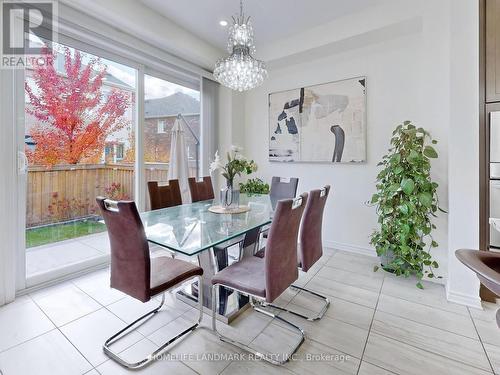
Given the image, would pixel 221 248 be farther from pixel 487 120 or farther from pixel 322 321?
pixel 487 120

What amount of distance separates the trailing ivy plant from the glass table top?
129 cm

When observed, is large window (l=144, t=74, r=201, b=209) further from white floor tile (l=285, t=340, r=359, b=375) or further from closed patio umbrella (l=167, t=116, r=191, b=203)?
white floor tile (l=285, t=340, r=359, b=375)

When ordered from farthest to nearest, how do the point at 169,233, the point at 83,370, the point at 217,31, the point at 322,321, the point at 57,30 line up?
the point at 217,31 < the point at 57,30 < the point at 322,321 < the point at 169,233 < the point at 83,370

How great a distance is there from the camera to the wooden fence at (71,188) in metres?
2.45

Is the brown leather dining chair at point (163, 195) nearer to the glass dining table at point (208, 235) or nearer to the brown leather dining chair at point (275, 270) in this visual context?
the glass dining table at point (208, 235)

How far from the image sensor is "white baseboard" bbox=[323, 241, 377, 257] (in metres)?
3.31

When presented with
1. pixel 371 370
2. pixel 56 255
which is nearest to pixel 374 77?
pixel 371 370

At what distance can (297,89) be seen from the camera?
3773mm

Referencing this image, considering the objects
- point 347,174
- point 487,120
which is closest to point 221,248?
point 347,174

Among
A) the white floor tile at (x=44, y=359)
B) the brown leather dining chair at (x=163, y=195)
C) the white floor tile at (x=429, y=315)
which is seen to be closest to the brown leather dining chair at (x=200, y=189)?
the brown leather dining chair at (x=163, y=195)

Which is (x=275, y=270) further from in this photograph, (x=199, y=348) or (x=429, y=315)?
(x=429, y=315)

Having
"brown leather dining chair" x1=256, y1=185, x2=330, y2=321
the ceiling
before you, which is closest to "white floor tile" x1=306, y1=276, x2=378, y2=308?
"brown leather dining chair" x1=256, y1=185, x2=330, y2=321

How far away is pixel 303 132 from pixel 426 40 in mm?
1707

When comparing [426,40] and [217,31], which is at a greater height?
[217,31]
